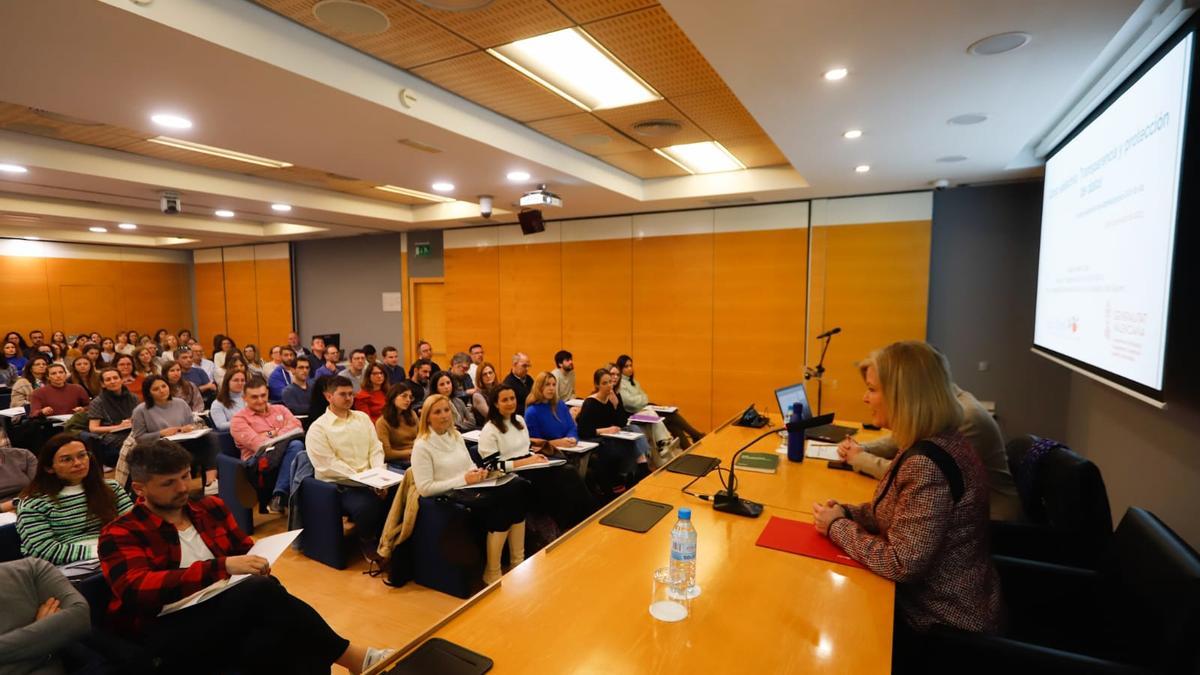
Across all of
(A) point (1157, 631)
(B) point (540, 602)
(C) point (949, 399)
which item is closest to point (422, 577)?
(B) point (540, 602)

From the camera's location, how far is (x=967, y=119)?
3.49 metres

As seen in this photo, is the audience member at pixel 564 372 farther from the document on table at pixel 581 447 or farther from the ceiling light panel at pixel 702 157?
the ceiling light panel at pixel 702 157

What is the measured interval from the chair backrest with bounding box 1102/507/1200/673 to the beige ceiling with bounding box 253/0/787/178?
278 centimetres

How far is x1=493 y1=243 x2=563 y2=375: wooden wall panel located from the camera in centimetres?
816

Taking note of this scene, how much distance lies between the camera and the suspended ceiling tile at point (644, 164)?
5.39m

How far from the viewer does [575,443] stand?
4434 millimetres

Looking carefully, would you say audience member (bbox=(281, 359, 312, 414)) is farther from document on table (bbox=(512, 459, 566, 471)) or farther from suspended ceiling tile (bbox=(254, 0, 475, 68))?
suspended ceiling tile (bbox=(254, 0, 475, 68))

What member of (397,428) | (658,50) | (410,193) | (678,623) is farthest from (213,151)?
(678,623)

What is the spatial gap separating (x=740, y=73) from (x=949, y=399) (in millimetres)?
1837

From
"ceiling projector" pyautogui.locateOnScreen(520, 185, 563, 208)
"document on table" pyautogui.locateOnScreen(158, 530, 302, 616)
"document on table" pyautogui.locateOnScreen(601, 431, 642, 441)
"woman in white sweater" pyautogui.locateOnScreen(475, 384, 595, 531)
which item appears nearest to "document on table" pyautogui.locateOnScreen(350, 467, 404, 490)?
"woman in white sweater" pyautogui.locateOnScreen(475, 384, 595, 531)

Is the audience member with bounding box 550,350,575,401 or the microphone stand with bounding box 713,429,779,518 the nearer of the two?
the microphone stand with bounding box 713,429,779,518

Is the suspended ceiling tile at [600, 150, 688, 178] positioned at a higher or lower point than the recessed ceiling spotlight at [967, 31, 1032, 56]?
higher

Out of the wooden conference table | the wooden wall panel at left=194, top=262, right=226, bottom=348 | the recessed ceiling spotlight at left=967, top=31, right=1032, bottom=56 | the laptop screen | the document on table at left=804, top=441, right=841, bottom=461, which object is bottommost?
the wooden conference table

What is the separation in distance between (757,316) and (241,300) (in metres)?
10.7
